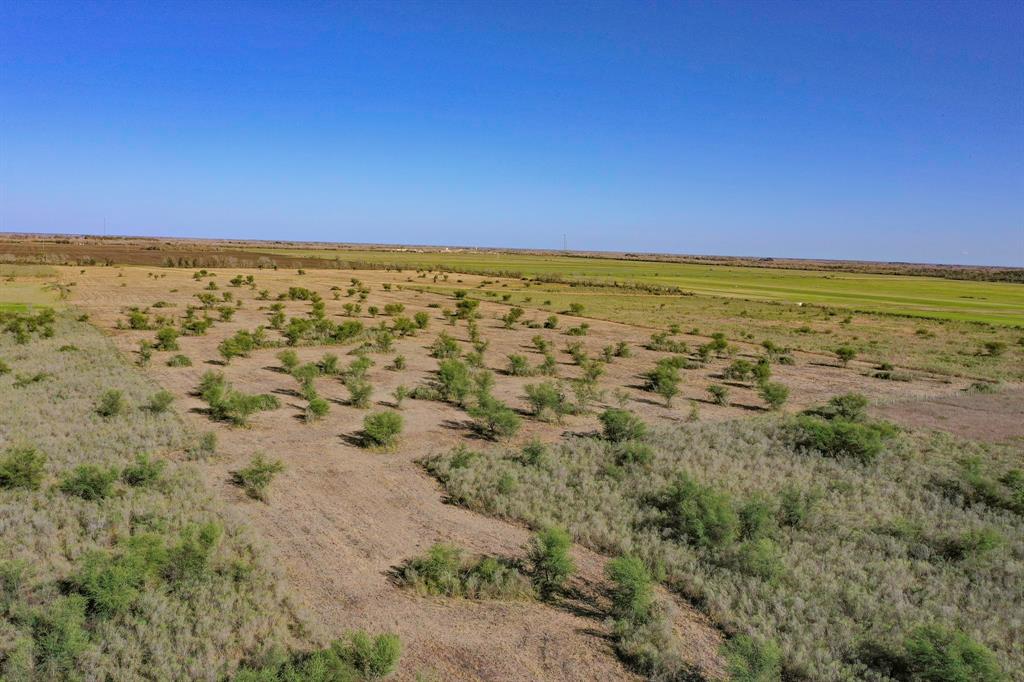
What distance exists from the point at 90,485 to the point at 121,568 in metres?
3.96

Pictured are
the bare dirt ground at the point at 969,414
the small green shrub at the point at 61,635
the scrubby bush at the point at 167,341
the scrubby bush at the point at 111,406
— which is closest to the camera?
the small green shrub at the point at 61,635

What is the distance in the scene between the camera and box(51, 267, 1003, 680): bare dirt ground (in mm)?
7656

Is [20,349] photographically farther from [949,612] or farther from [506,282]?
[506,282]

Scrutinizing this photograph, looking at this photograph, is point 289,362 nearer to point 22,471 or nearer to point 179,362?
point 179,362

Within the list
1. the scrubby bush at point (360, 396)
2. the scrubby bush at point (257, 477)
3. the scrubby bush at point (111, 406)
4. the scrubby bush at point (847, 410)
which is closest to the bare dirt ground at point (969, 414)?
the scrubby bush at point (847, 410)

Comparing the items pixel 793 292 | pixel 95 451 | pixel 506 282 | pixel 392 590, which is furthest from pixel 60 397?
pixel 793 292

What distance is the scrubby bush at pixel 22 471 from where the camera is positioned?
11.1m

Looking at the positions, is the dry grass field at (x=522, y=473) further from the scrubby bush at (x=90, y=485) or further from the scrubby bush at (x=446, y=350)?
the scrubby bush at (x=90, y=485)

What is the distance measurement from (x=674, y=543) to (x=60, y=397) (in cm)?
1861

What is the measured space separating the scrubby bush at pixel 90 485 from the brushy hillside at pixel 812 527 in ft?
21.4

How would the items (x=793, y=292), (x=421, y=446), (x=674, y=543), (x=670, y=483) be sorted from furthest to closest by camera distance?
(x=793, y=292) < (x=421, y=446) < (x=670, y=483) < (x=674, y=543)

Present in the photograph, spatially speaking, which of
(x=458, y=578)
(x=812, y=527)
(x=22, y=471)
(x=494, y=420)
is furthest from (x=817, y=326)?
(x=22, y=471)

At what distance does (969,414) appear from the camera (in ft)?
69.3

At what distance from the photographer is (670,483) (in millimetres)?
13031
